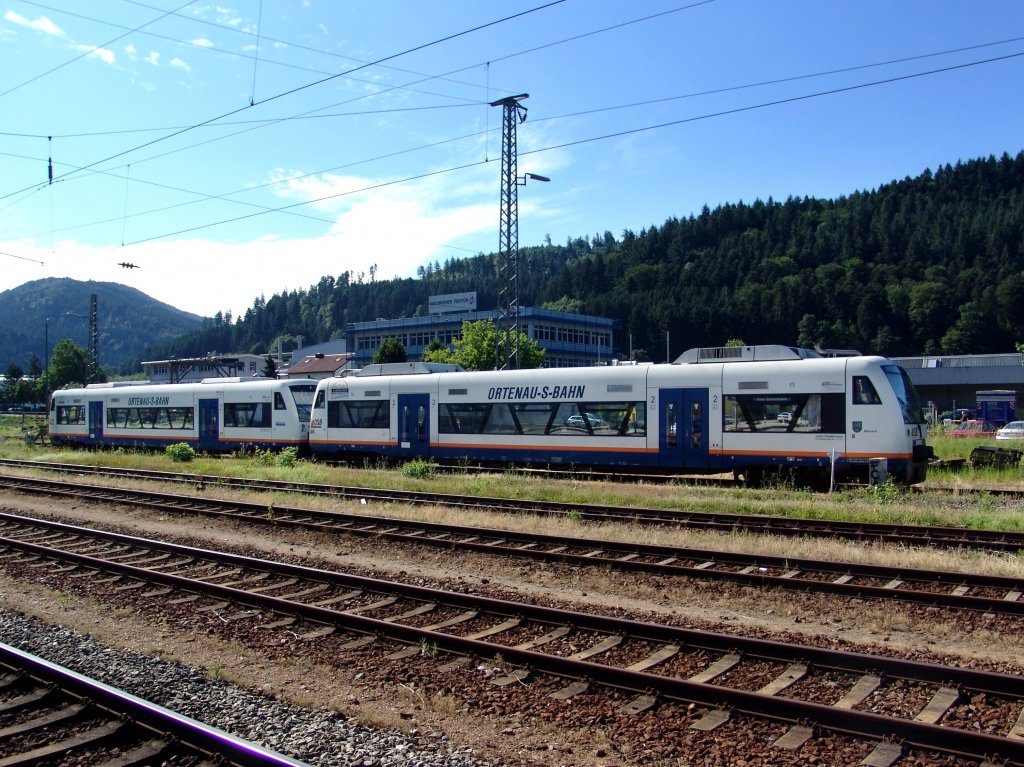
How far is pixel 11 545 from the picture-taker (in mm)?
12875

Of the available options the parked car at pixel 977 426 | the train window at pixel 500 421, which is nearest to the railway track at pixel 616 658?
the train window at pixel 500 421

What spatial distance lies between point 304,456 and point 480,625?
2285cm

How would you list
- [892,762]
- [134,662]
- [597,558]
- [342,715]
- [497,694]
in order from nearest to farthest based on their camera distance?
[892,762]
[342,715]
[497,694]
[134,662]
[597,558]

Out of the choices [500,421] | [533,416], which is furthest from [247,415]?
[533,416]

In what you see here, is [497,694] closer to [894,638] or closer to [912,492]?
[894,638]

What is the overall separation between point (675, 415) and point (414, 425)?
875cm

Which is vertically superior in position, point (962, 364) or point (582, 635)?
point (962, 364)

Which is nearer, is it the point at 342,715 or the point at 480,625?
the point at 342,715

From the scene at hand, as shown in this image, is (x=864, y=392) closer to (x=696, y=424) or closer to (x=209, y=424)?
(x=696, y=424)

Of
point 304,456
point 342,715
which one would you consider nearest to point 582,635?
point 342,715

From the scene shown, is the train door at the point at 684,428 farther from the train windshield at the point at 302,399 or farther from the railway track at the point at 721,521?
the train windshield at the point at 302,399

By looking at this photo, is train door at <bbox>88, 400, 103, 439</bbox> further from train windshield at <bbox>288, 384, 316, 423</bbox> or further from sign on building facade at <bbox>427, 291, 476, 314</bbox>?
sign on building facade at <bbox>427, 291, 476, 314</bbox>

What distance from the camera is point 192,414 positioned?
108 ft

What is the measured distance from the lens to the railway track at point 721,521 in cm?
1218
